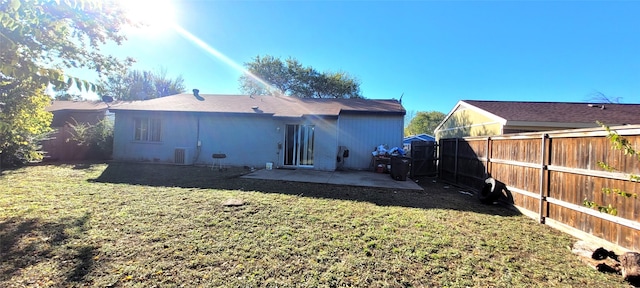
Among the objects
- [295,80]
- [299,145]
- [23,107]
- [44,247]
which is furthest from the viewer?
[295,80]

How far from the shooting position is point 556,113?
1238cm

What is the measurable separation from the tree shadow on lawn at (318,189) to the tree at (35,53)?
2589mm

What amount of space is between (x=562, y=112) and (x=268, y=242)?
15.6 meters

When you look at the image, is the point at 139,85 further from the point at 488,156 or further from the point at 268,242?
the point at 488,156

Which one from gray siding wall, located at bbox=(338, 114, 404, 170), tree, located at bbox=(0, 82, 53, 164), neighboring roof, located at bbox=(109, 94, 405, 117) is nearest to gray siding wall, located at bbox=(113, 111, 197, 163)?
neighboring roof, located at bbox=(109, 94, 405, 117)

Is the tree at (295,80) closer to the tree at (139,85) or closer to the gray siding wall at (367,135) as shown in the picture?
the tree at (139,85)

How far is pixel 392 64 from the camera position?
55.8ft

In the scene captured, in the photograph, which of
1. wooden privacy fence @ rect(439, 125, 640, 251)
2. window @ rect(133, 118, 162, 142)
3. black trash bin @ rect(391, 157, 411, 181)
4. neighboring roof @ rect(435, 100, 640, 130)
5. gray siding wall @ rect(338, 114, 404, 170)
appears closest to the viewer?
wooden privacy fence @ rect(439, 125, 640, 251)

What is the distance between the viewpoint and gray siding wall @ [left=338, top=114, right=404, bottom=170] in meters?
12.3

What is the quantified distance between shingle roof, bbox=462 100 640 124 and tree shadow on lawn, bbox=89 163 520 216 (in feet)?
20.9

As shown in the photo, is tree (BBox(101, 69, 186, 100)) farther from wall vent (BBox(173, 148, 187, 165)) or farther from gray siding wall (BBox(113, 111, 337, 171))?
wall vent (BBox(173, 148, 187, 165))

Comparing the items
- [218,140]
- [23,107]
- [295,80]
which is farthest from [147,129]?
[295,80]

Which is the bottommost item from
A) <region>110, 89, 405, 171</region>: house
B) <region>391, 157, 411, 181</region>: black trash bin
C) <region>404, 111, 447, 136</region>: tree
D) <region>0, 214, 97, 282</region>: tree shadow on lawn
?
<region>0, 214, 97, 282</region>: tree shadow on lawn

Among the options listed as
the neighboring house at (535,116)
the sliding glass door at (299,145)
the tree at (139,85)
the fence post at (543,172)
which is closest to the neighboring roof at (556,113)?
the neighboring house at (535,116)
